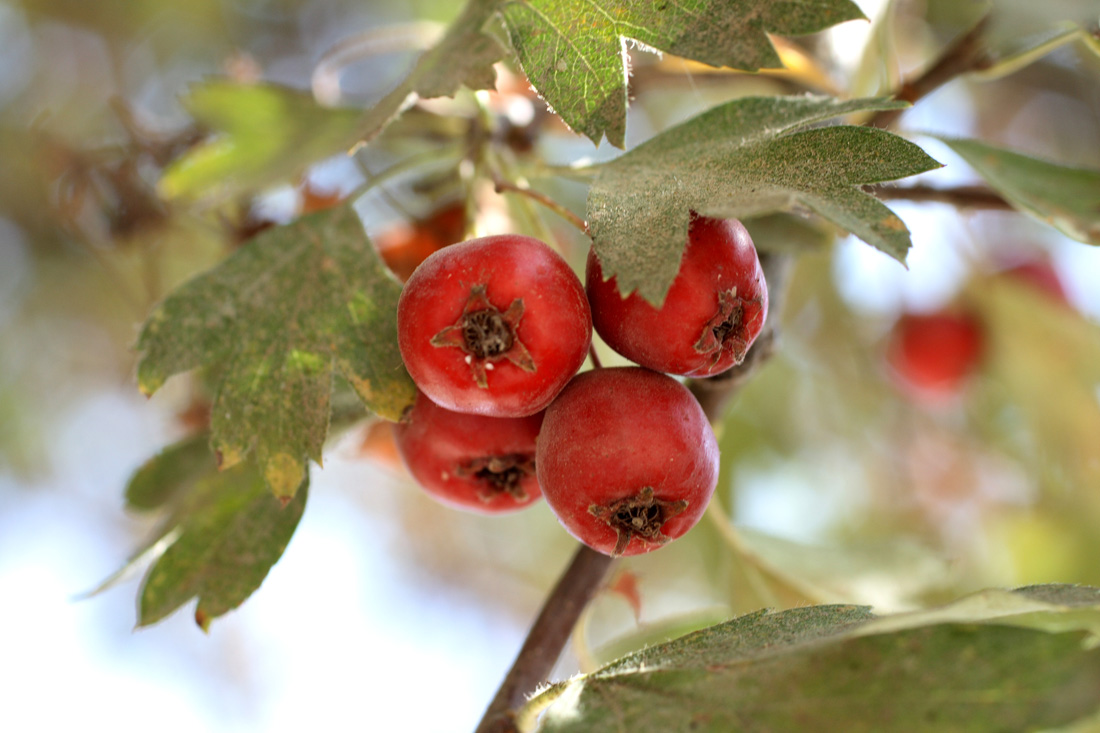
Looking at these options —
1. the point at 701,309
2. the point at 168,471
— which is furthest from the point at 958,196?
the point at 168,471

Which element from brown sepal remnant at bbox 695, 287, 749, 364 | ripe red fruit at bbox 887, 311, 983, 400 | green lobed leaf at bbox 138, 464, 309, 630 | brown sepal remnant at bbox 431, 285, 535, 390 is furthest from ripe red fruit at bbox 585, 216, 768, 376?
ripe red fruit at bbox 887, 311, 983, 400

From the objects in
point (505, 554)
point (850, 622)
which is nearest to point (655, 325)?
point (850, 622)

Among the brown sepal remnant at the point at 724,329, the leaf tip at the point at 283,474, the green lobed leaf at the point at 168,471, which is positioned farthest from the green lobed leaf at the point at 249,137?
the brown sepal remnant at the point at 724,329

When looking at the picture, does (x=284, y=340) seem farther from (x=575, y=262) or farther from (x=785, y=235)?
(x=575, y=262)

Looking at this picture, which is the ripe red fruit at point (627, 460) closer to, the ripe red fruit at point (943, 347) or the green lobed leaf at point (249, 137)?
the green lobed leaf at point (249, 137)

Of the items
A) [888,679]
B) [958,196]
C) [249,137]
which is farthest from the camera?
[249,137]

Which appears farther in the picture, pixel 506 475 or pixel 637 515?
pixel 506 475

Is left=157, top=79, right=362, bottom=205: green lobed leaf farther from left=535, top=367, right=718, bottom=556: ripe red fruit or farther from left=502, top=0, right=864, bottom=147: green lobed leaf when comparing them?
left=535, top=367, right=718, bottom=556: ripe red fruit
